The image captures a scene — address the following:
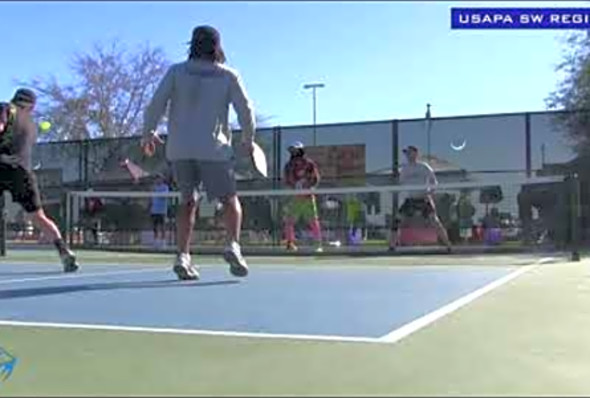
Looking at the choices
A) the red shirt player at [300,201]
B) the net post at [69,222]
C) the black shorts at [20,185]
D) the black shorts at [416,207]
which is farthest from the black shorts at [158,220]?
the black shorts at [20,185]

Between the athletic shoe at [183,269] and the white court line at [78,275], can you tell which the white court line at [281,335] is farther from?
the white court line at [78,275]

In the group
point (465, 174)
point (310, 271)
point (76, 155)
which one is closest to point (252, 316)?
point (310, 271)

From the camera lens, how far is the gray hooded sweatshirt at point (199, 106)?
7.95 metres

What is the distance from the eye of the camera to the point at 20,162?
8805 mm

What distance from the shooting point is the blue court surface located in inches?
221

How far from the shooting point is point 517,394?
13.3ft

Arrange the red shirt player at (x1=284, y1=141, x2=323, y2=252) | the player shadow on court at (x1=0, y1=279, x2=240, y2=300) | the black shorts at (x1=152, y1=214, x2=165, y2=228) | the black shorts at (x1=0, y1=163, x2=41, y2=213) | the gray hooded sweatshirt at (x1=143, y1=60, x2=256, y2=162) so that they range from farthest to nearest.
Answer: the black shorts at (x1=152, y1=214, x2=165, y2=228), the red shirt player at (x1=284, y1=141, x2=323, y2=252), the black shorts at (x1=0, y1=163, x2=41, y2=213), the gray hooded sweatshirt at (x1=143, y1=60, x2=256, y2=162), the player shadow on court at (x1=0, y1=279, x2=240, y2=300)

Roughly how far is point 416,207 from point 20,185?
8751mm

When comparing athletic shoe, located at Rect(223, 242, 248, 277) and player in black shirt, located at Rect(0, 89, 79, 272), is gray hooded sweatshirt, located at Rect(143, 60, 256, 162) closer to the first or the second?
athletic shoe, located at Rect(223, 242, 248, 277)

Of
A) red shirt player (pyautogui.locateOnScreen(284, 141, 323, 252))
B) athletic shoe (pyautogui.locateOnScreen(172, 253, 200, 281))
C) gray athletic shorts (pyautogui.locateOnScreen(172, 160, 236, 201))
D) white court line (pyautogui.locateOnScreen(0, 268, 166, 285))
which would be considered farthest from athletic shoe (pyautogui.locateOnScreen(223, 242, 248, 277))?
red shirt player (pyautogui.locateOnScreen(284, 141, 323, 252))

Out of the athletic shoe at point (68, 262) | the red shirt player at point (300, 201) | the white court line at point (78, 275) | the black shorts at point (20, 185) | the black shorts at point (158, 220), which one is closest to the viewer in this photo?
the white court line at point (78, 275)

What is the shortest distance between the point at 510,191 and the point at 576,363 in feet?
39.1

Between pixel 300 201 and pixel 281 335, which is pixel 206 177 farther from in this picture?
pixel 300 201

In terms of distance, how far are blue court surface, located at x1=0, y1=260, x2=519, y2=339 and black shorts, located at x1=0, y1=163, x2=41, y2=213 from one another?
655mm
